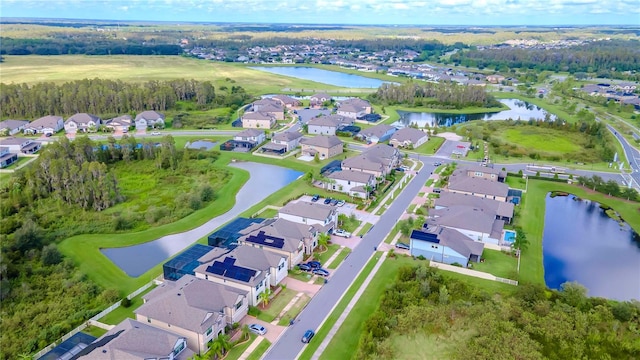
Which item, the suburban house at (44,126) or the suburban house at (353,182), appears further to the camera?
the suburban house at (44,126)

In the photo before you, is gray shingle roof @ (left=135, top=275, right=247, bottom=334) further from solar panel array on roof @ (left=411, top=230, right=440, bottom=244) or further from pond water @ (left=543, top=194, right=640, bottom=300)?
pond water @ (left=543, top=194, right=640, bottom=300)

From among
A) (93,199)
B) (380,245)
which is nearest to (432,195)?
(380,245)

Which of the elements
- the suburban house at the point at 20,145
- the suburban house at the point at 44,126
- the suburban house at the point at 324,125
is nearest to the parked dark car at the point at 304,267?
the suburban house at the point at 324,125

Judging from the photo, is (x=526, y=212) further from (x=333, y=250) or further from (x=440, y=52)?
(x=440, y=52)

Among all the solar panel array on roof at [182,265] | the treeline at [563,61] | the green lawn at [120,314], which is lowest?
the green lawn at [120,314]

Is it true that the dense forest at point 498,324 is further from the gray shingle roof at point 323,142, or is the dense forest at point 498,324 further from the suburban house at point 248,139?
the suburban house at point 248,139

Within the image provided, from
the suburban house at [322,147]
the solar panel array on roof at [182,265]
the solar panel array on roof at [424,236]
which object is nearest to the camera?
the solar panel array on roof at [182,265]
